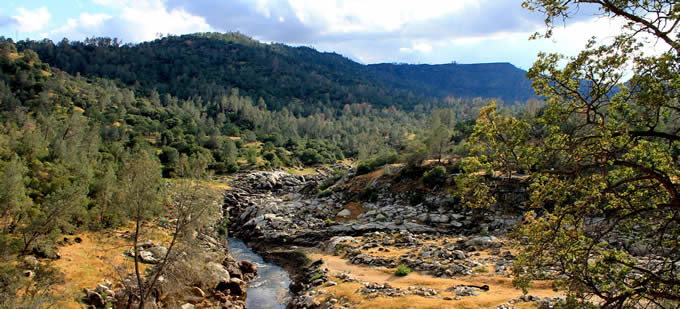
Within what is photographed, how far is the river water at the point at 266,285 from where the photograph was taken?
24844 mm

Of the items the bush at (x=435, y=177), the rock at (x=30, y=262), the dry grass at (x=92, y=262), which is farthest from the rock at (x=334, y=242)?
the rock at (x=30, y=262)

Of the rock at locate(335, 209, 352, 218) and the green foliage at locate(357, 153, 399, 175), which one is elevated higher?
the green foliage at locate(357, 153, 399, 175)

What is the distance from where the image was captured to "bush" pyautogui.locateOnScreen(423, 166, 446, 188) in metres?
43.0

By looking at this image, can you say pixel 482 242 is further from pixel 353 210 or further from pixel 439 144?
pixel 439 144

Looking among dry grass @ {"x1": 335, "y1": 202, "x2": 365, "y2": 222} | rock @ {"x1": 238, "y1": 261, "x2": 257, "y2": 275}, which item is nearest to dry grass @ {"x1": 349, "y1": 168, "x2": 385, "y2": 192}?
dry grass @ {"x1": 335, "y1": 202, "x2": 365, "y2": 222}

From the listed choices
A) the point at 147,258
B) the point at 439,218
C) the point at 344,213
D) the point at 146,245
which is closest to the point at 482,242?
the point at 439,218

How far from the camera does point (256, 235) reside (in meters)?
40.7

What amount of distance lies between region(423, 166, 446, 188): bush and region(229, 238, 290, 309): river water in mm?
20616

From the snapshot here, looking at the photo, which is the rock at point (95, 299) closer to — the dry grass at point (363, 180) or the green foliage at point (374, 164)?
the dry grass at point (363, 180)

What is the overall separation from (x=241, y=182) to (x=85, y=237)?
4090 cm

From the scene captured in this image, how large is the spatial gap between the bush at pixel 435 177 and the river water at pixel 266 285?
67.6 feet

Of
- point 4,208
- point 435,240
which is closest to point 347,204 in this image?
point 435,240

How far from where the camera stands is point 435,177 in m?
43.5

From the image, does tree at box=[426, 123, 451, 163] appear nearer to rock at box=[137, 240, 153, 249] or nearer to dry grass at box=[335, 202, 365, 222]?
dry grass at box=[335, 202, 365, 222]
